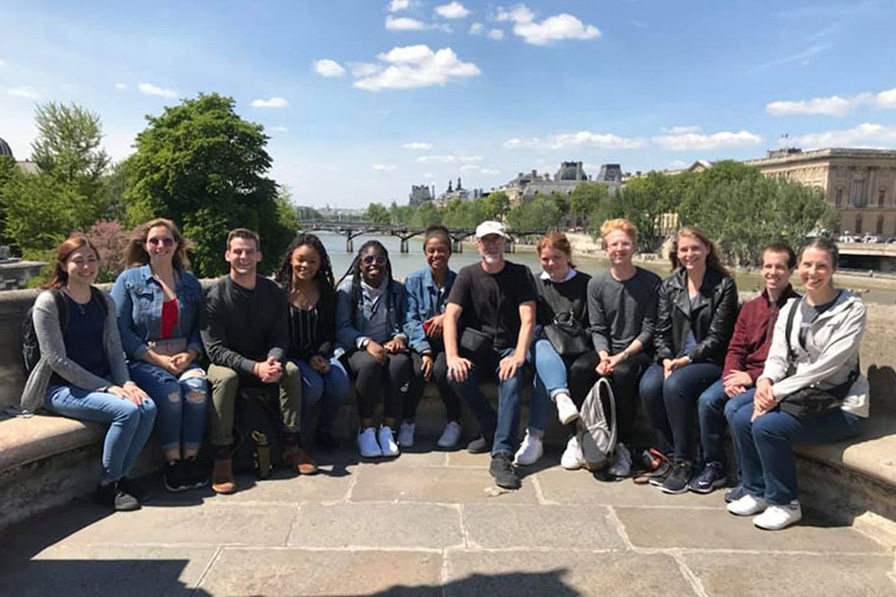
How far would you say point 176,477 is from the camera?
3.31 m

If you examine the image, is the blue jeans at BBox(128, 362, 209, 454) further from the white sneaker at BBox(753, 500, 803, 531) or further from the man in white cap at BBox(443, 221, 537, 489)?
the white sneaker at BBox(753, 500, 803, 531)

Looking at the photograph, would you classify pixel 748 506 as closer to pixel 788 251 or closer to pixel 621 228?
pixel 788 251

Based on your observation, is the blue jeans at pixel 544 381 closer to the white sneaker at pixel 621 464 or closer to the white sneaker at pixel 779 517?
the white sneaker at pixel 621 464

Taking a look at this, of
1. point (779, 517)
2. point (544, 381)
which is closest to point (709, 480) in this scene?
point (779, 517)

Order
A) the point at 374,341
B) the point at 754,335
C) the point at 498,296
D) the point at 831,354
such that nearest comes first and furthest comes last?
the point at 831,354, the point at 754,335, the point at 498,296, the point at 374,341

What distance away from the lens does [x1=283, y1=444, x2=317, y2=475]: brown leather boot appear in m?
3.54

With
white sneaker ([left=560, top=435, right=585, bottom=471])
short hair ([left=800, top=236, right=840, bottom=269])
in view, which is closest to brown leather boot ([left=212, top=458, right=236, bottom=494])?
white sneaker ([left=560, top=435, right=585, bottom=471])

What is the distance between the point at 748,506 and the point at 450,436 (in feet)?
5.94

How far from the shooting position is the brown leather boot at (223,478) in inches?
129

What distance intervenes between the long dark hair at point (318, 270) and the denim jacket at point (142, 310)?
67cm

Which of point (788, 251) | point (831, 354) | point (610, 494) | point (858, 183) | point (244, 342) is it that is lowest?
point (610, 494)

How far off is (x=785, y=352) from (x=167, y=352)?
3551 mm

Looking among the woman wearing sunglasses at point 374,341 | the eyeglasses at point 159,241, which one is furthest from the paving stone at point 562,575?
the eyeglasses at point 159,241

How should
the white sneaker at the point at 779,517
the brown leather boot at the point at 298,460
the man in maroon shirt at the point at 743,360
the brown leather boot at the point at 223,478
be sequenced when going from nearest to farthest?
the white sneaker at the point at 779,517, the brown leather boot at the point at 223,478, the man in maroon shirt at the point at 743,360, the brown leather boot at the point at 298,460
